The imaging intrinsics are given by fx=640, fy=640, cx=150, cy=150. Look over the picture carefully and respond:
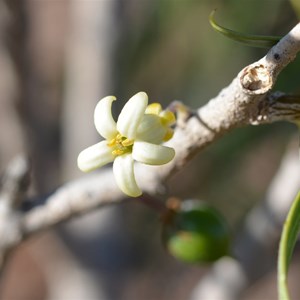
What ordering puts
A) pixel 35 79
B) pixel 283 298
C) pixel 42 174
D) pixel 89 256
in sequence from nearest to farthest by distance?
pixel 283 298
pixel 89 256
pixel 42 174
pixel 35 79

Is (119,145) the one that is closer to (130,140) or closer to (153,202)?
(130,140)

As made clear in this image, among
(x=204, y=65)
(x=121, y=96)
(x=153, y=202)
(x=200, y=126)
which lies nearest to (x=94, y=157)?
(x=200, y=126)

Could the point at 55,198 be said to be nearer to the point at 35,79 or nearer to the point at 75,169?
the point at 75,169

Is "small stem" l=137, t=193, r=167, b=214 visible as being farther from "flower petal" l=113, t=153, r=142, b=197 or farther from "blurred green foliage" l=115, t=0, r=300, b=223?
"blurred green foliage" l=115, t=0, r=300, b=223

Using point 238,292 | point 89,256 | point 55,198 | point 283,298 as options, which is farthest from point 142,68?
point 283,298

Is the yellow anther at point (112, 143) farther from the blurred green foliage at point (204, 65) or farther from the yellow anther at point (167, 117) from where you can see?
the blurred green foliage at point (204, 65)

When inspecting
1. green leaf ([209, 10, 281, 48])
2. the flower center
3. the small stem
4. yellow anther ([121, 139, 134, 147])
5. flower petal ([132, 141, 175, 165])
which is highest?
green leaf ([209, 10, 281, 48])

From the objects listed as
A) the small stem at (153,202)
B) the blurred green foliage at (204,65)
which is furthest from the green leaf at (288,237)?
the blurred green foliage at (204,65)

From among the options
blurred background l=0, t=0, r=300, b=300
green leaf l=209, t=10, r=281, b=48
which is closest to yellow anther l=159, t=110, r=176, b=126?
green leaf l=209, t=10, r=281, b=48
